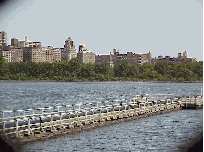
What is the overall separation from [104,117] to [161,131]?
25.2ft

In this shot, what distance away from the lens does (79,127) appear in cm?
3612

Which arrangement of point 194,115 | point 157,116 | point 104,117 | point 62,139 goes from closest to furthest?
point 62,139 → point 104,117 → point 157,116 → point 194,115

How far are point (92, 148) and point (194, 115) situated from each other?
1414 inches

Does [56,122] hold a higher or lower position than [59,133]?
higher

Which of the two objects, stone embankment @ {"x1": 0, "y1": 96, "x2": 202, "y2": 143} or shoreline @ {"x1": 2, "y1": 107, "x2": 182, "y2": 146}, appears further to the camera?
stone embankment @ {"x1": 0, "y1": 96, "x2": 202, "y2": 143}

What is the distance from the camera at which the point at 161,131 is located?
44656 mm

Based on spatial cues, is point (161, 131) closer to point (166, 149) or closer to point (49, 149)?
point (166, 149)

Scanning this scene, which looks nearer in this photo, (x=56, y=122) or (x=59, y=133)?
(x=59, y=133)

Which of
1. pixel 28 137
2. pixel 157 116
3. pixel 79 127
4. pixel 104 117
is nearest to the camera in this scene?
pixel 28 137

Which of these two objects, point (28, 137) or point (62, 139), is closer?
point (28, 137)

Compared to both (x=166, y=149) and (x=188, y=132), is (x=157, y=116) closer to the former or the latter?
(x=188, y=132)

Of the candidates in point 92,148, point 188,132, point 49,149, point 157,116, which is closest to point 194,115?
point 157,116

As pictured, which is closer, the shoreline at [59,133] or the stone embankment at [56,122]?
the shoreline at [59,133]

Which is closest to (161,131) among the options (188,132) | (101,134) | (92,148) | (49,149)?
(188,132)
